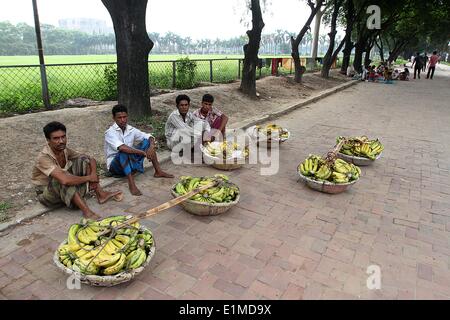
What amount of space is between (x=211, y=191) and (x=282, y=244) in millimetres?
1072

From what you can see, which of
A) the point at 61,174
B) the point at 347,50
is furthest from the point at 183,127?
the point at 347,50

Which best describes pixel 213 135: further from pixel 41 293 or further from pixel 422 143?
pixel 422 143

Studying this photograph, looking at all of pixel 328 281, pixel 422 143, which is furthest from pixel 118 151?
pixel 422 143

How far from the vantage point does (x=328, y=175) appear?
15.3 ft

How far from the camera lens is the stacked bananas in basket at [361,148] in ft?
18.8

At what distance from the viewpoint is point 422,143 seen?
7605 millimetres

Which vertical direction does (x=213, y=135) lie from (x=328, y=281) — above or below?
above

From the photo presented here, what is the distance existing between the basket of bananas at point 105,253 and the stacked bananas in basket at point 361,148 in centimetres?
416

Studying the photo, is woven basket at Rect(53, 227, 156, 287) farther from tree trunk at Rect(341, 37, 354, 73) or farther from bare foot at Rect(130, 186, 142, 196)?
tree trunk at Rect(341, 37, 354, 73)

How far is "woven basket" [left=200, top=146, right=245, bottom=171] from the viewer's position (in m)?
5.36

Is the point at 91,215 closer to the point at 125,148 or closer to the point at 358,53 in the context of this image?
the point at 125,148

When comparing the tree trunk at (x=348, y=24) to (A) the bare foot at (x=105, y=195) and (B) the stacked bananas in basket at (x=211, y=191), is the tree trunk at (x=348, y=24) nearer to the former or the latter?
(B) the stacked bananas in basket at (x=211, y=191)
